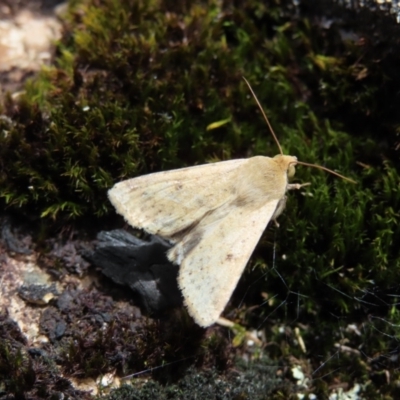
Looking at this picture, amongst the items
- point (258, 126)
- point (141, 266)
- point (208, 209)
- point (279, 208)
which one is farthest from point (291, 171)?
point (141, 266)

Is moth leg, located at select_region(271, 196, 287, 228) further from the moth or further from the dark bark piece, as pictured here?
the dark bark piece

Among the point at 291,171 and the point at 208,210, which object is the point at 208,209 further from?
the point at 291,171

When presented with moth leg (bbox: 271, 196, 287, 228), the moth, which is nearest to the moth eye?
the moth

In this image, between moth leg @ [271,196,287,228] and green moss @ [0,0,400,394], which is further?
green moss @ [0,0,400,394]

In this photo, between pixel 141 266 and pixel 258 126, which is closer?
pixel 141 266

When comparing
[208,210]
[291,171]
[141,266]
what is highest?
[291,171]

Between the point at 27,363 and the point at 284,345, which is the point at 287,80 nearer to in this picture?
the point at 284,345

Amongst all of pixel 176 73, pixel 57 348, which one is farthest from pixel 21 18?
pixel 57 348

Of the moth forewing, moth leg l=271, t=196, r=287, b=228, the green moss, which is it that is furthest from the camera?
the green moss
